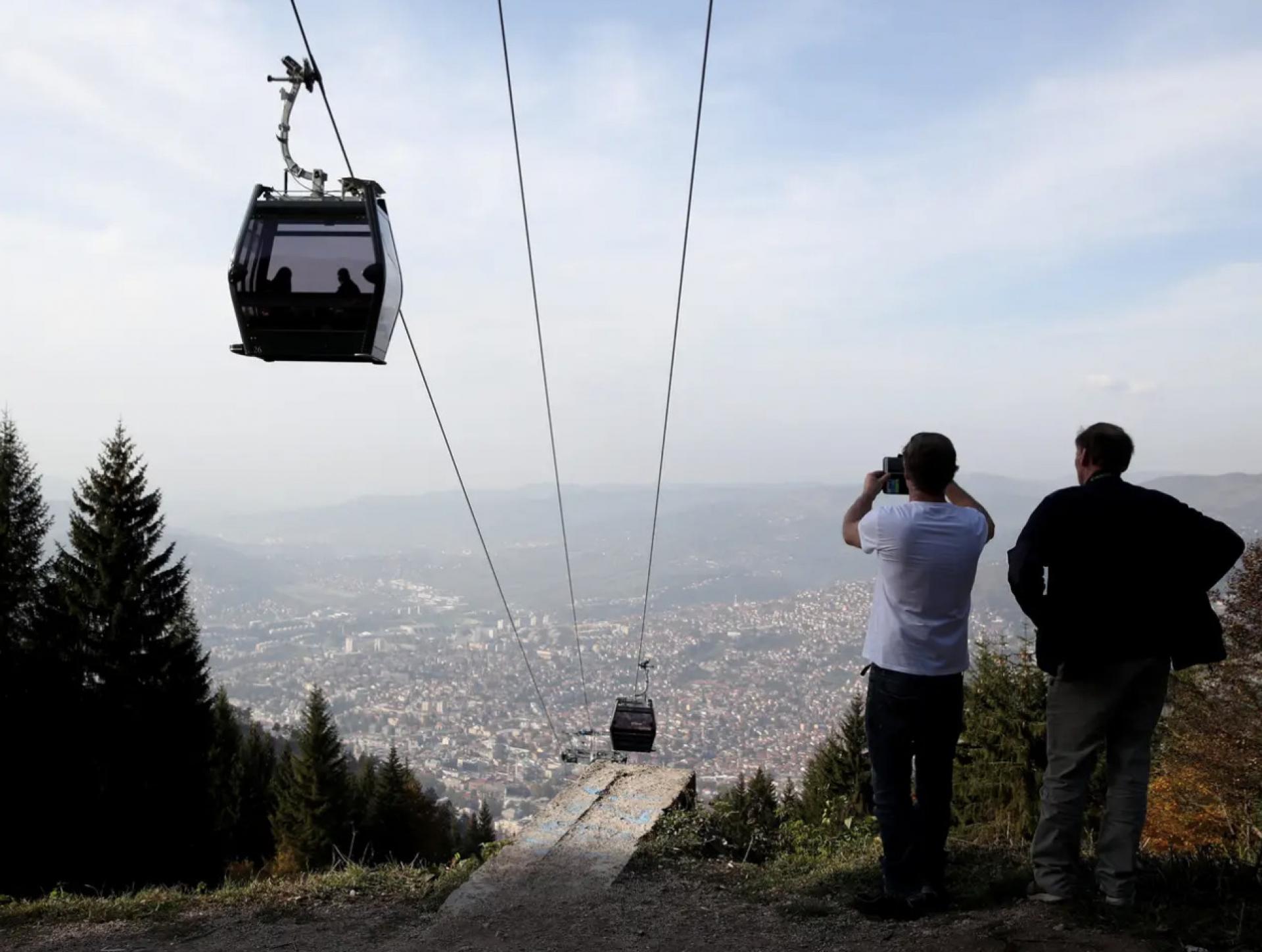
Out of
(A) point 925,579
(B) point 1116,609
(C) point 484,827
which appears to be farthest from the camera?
(C) point 484,827

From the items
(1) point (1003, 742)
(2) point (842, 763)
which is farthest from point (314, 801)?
(1) point (1003, 742)

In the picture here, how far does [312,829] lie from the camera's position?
103 feet

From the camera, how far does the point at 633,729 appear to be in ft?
56.9

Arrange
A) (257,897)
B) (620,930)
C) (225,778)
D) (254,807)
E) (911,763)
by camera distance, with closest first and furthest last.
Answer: (911,763), (620,930), (257,897), (225,778), (254,807)

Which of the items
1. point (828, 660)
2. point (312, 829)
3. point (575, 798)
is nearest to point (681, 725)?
point (828, 660)

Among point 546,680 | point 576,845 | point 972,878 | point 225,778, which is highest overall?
point 972,878

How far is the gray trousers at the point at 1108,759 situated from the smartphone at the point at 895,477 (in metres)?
0.97

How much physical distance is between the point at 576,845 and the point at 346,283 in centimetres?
442

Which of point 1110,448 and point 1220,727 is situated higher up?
point 1110,448

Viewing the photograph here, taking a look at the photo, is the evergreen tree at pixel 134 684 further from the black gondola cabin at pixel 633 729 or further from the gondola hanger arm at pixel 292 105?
the gondola hanger arm at pixel 292 105

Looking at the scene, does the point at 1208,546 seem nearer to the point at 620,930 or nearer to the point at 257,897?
the point at 620,930

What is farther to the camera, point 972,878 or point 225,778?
point 225,778

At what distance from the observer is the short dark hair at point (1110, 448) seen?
12.3 feet

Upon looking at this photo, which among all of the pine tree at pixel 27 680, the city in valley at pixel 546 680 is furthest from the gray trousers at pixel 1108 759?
the city in valley at pixel 546 680
